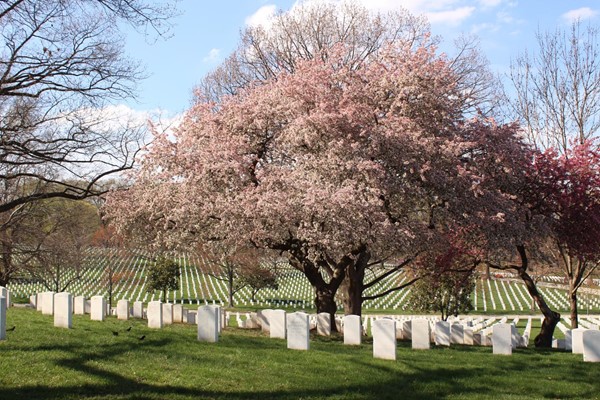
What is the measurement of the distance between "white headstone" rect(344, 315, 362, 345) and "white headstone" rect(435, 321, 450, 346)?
7.81ft

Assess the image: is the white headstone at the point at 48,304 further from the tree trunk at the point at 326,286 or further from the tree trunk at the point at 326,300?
the tree trunk at the point at 326,300

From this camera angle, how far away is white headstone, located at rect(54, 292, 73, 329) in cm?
1285

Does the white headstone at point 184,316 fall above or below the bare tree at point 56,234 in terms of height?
below

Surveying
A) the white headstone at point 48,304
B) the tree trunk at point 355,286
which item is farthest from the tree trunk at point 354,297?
the white headstone at point 48,304

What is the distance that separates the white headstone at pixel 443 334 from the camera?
577 inches

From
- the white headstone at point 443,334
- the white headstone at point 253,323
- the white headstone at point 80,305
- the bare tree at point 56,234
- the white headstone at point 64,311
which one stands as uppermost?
the bare tree at point 56,234

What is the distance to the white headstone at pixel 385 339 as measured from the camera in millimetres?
11250

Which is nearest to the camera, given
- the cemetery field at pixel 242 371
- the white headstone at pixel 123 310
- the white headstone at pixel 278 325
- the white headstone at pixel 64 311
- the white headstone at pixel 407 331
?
the cemetery field at pixel 242 371

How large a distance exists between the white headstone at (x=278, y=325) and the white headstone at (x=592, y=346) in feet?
20.8

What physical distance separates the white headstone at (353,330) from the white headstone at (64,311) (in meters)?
5.90

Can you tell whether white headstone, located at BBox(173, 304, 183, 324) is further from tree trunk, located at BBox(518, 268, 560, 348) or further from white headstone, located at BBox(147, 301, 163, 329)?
tree trunk, located at BBox(518, 268, 560, 348)

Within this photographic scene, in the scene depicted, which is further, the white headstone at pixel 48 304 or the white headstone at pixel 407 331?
the white headstone at pixel 407 331

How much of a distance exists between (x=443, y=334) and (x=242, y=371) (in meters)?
6.75

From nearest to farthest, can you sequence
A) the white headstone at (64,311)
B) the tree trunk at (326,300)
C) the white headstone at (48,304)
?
1. the white headstone at (64,311)
2. the white headstone at (48,304)
3. the tree trunk at (326,300)
